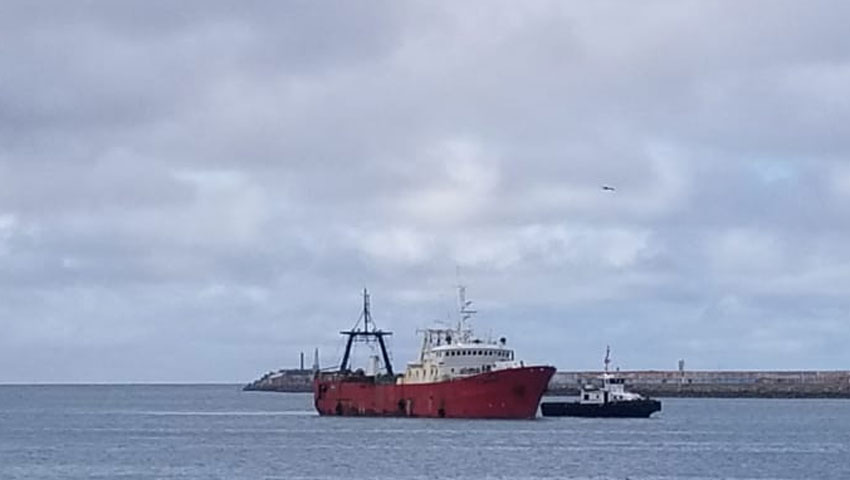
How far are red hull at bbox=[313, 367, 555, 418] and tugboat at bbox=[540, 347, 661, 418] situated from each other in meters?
8.30

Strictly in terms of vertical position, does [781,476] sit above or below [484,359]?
below

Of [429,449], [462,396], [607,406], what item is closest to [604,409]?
[607,406]

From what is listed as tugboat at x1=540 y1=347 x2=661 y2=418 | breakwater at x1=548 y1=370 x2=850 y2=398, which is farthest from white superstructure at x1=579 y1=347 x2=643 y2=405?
breakwater at x1=548 y1=370 x2=850 y2=398

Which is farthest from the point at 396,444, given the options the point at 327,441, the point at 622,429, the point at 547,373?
the point at 622,429

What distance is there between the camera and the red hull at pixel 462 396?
3829 inches

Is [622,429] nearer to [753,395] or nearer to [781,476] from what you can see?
[781,476]

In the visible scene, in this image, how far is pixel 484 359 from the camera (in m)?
100

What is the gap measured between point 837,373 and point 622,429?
4039 inches

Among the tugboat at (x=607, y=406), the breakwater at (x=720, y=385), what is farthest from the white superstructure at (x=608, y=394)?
the breakwater at (x=720, y=385)

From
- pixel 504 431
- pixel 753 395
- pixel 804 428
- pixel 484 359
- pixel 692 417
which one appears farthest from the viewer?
pixel 753 395

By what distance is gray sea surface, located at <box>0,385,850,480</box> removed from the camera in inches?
2687

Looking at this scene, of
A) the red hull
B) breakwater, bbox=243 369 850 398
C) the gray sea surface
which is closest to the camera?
the gray sea surface

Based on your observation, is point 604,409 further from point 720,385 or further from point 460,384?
point 720,385

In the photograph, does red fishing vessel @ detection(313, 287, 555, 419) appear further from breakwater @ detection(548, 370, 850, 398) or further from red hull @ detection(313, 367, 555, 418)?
breakwater @ detection(548, 370, 850, 398)
